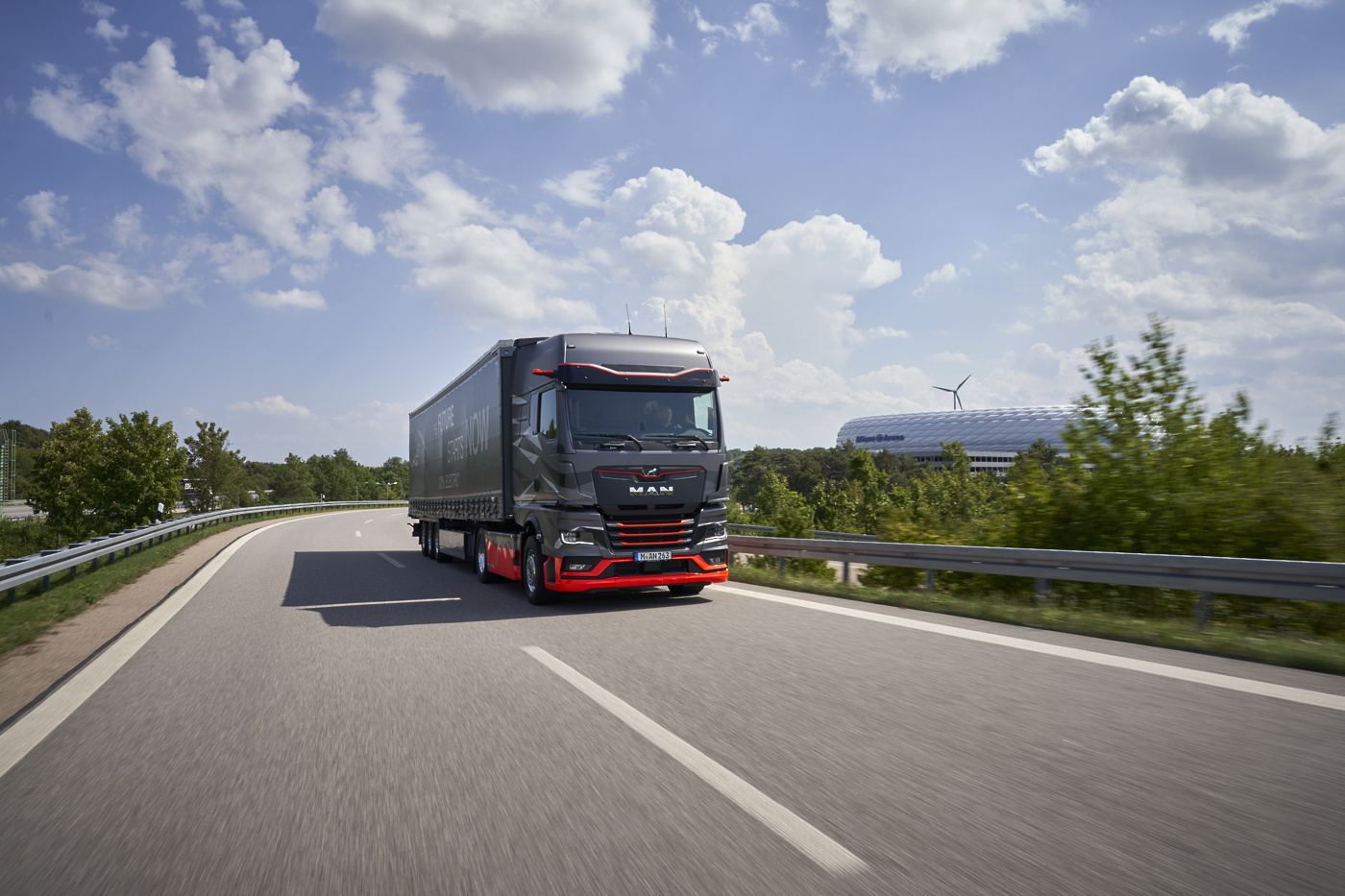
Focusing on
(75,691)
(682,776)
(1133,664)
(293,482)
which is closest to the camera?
(682,776)

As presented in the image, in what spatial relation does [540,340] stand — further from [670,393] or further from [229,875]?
[229,875]

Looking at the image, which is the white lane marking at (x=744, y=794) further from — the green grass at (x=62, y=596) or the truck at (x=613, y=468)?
the green grass at (x=62, y=596)

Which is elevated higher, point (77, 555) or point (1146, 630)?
point (77, 555)

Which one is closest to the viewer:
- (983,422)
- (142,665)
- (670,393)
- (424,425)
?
(142,665)

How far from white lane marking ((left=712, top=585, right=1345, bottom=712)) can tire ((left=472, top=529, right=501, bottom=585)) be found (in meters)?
5.80

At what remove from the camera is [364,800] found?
139 inches

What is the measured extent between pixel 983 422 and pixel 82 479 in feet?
458

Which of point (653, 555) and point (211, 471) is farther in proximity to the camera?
point (211, 471)

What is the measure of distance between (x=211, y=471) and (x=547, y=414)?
291 feet

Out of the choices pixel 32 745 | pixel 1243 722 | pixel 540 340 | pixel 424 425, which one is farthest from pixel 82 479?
pixel 1243 722

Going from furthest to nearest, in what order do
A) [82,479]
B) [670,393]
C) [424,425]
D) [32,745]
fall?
[82,479]
[424,425]
[670,393]
[32,745]

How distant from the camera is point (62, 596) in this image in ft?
35.6

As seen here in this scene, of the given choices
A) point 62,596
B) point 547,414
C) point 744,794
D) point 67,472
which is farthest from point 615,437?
point 67,472

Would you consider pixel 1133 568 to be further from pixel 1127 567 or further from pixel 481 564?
pixel 481 564
